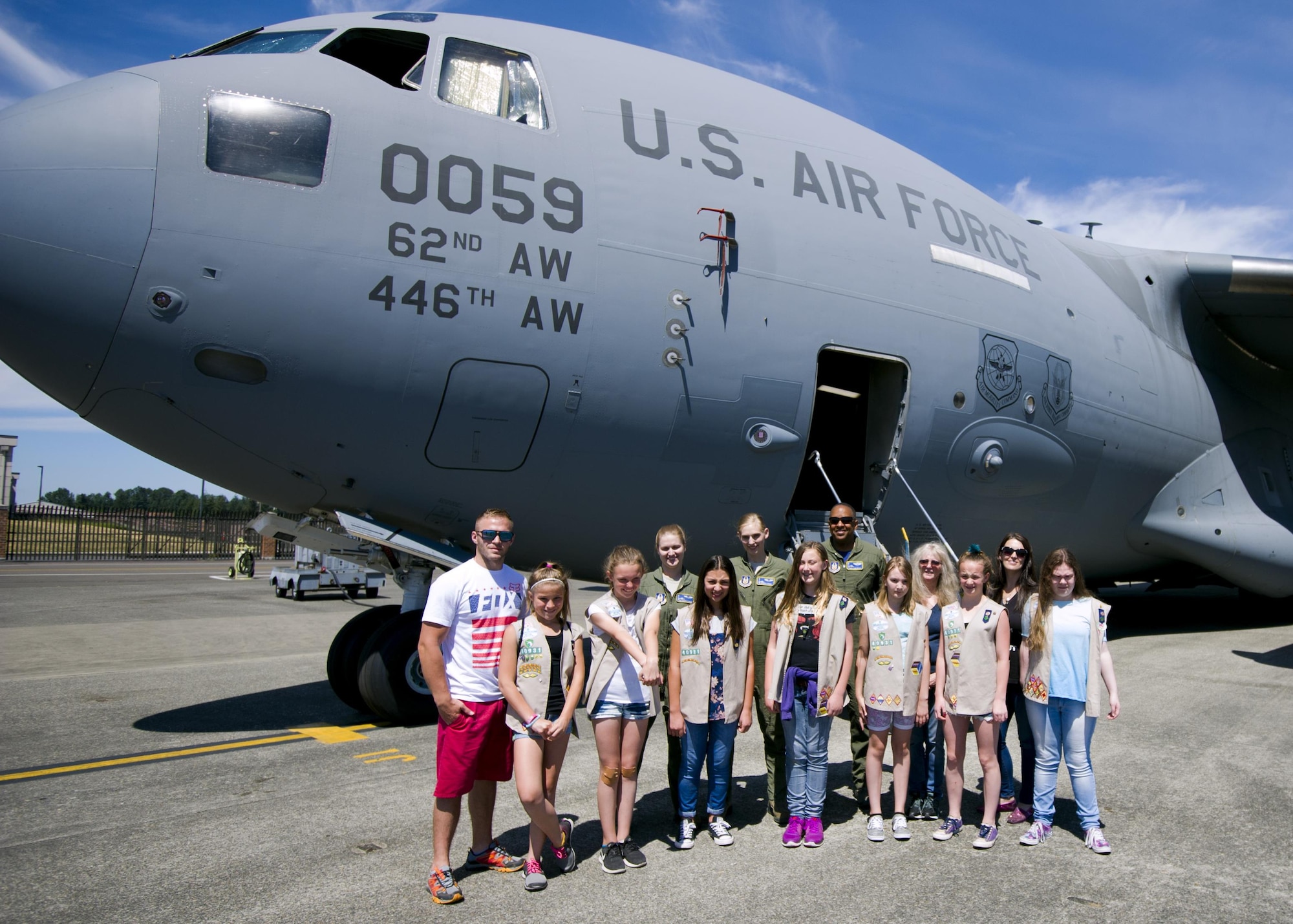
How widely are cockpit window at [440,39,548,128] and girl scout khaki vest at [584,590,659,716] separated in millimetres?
3637

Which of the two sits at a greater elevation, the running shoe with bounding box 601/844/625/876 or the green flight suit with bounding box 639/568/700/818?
the green flight suit with bounding box 639/568/700/818

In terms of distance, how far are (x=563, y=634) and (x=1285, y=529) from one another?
37.5 feet

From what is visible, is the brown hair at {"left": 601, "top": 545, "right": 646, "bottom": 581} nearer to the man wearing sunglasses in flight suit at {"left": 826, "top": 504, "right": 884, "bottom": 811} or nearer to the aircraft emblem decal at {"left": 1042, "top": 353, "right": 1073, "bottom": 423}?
the man wearing sunglasses in flight suit at {"left": 826, "top": 504, "right": 884, "bottom": 811}

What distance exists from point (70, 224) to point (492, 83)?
2823mm

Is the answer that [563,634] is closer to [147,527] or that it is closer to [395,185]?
[395,185]

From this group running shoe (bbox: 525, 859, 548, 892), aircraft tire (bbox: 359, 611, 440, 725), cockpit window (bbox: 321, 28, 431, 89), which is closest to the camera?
running shoe (bbox: 525, 859, 548, 892)

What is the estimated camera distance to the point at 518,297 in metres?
5.85

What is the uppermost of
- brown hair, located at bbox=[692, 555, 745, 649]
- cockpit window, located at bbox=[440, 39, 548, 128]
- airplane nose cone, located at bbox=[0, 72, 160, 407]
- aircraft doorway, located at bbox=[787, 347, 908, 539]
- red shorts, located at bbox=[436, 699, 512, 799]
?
cockpit window, located at bbox=[440, 39, 548, 128]

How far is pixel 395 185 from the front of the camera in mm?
5641

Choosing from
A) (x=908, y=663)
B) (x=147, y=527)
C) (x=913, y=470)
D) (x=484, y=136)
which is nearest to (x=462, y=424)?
(x=484, y=136)

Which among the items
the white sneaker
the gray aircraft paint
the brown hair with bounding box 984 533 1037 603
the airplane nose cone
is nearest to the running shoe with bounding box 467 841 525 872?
the white sneaker

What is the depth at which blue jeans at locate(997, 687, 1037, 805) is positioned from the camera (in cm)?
493

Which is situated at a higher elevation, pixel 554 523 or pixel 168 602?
pixel 554 523

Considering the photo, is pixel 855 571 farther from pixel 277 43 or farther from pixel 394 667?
pixel 277 43
